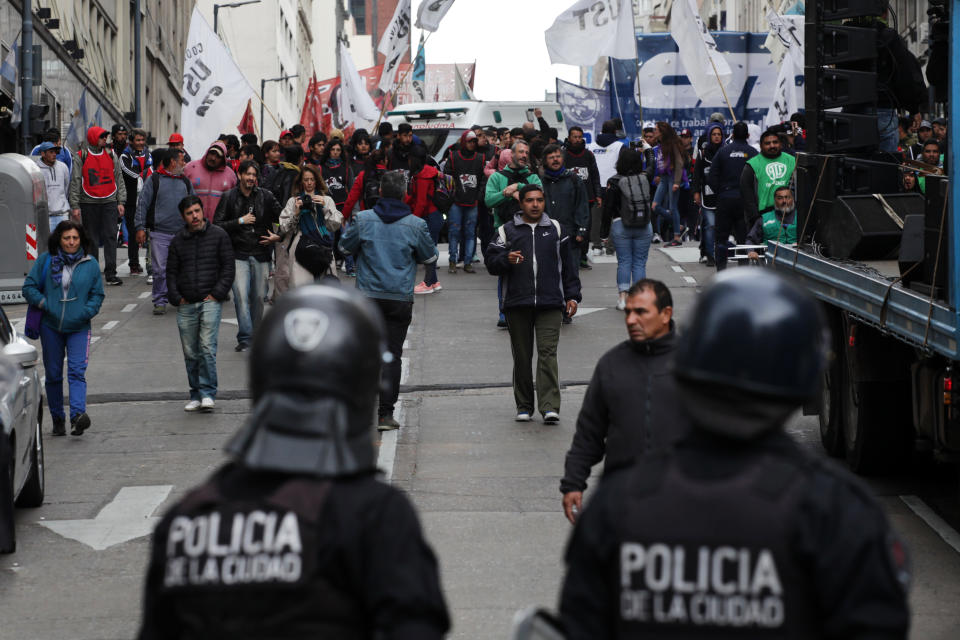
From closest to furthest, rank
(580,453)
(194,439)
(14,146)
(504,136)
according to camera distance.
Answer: (580,453) < (194,439) < (504,136) < (14,146)

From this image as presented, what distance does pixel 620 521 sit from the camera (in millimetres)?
2908

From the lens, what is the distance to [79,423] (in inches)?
495

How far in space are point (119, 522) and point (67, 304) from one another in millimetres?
3260

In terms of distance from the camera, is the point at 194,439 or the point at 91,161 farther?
the point at 91,161

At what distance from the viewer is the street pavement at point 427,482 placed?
783cm

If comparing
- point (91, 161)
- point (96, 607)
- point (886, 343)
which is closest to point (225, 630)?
point (96, 607)

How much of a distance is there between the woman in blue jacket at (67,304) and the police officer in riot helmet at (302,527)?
9.78 m

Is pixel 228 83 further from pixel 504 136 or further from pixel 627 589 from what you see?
pixel 627 589

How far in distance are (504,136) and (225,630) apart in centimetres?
2175

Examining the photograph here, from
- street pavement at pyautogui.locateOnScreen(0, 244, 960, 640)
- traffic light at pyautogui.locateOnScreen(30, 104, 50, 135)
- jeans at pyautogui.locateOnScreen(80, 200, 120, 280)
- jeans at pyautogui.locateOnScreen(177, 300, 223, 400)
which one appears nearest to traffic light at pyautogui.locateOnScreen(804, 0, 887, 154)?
street pavement at pyautogui.locateOnScreen(0, 244, 960, 640)

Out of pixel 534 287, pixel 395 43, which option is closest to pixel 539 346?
pixel 534 287

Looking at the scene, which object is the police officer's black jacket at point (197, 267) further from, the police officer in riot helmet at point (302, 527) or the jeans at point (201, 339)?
the police officer in riot helmet at point (302, 527)

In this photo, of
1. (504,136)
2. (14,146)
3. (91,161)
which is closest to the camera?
(91,161)

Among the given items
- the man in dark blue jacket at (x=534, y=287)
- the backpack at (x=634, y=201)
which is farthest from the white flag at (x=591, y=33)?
the man in dark blue jacket at (x=534, y=287)
